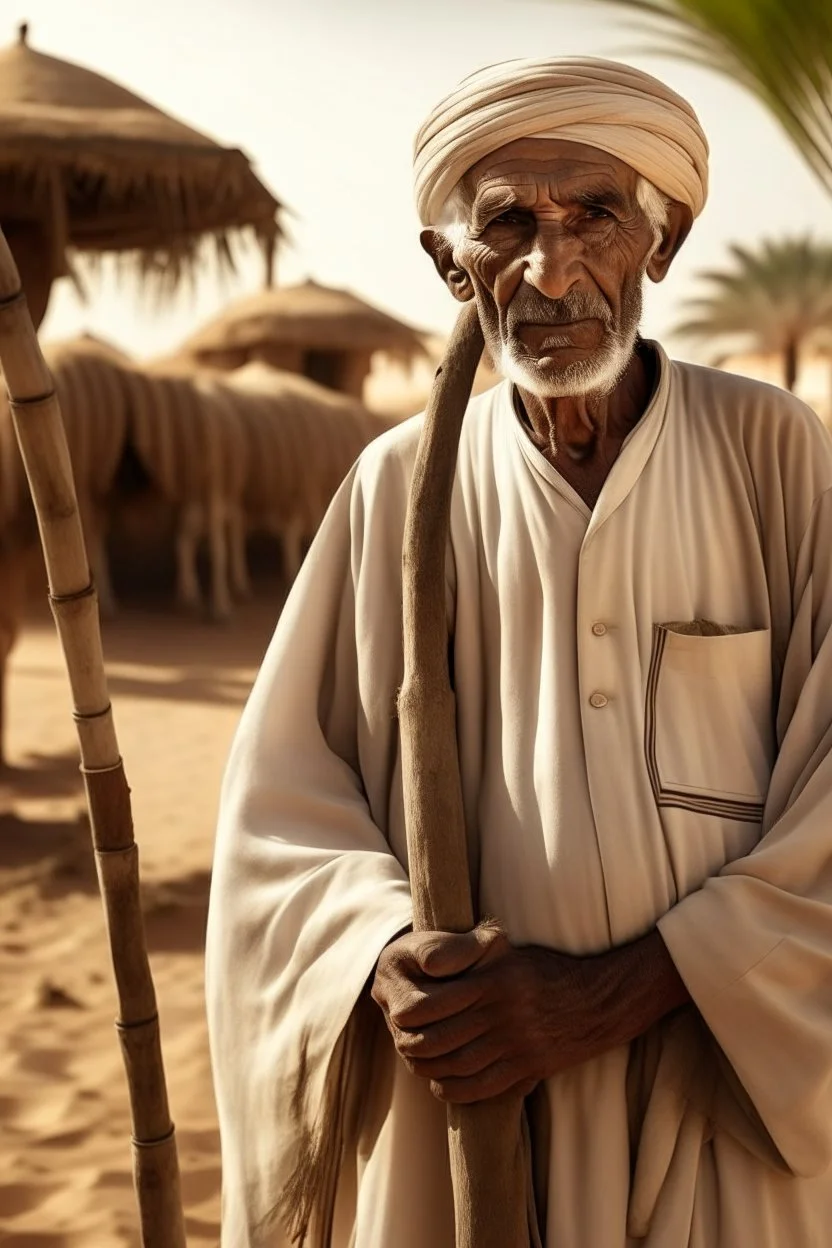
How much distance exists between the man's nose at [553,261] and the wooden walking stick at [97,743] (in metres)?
0.86

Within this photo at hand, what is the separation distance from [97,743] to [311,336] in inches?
824

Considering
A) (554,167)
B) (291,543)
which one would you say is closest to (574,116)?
(554,167)

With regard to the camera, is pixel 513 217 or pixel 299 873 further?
pixel 299 873

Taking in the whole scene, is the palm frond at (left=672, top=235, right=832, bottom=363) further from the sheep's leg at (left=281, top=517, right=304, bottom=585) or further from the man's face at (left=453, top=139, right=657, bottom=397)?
the man's face at (left=453, top=139, right=657, bottom=397)

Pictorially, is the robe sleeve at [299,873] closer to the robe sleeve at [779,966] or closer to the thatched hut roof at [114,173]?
the robe sleeve at [779,966]

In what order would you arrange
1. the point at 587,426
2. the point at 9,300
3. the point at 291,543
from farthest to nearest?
1. the point at 291,543
2. the point at 9,300
3. the point at 587,426

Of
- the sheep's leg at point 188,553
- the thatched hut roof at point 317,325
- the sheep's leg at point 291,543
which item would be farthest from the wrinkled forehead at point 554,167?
the thatched hut roof at point 317,325

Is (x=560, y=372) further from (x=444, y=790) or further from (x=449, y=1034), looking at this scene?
(x=449, y=1034)

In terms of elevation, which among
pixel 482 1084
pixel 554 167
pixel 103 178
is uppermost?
pixel 554 167

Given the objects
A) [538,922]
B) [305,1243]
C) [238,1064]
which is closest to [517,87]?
[538,922]

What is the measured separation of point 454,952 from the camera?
1572mm

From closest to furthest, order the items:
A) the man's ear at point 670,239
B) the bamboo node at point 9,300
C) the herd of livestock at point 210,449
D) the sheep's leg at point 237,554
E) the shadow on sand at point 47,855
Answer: the man's ear at point 670,239, the bamboo node at point 9,300, the shadow on sand at point 47,855, the herd of livestock at point 210,449, the sheep's leg at point 237,554

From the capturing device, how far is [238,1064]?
74.7 inches

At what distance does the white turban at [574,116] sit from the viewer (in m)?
1.68
